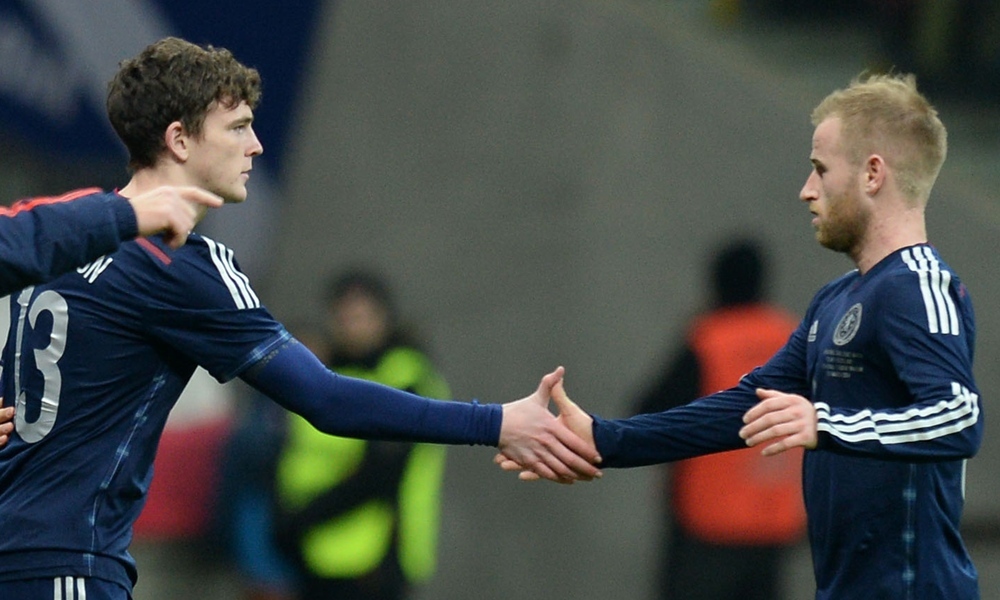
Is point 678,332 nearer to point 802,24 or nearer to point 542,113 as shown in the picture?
point 542,113

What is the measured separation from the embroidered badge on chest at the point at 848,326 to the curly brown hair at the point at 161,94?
4.97 feet

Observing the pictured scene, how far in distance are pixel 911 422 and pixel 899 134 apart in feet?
2.52

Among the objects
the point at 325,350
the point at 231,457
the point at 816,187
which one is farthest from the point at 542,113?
the point at 816,187

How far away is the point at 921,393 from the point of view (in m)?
3.40

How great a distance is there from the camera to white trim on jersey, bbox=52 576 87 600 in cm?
340

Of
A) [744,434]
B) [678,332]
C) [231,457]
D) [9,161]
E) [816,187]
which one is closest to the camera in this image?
[744,434]

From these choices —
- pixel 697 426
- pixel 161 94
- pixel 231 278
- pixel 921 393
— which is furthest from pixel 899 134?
pixel 161 94

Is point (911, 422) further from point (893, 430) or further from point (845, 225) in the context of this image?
point (845, 225)

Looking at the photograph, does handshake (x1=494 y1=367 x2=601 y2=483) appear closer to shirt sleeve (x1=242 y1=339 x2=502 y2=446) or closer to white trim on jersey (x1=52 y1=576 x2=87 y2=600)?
shirt sleeve (x1=242 y1=339 x2=502 y2=446)

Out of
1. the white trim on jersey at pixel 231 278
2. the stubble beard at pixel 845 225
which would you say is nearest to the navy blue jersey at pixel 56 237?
the white trim on jersey at pixel 231 278

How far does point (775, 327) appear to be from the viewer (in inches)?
282

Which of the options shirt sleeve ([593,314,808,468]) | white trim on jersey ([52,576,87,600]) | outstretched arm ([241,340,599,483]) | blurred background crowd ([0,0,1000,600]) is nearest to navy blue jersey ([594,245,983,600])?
shirt sleeve ([593,314,808,468])

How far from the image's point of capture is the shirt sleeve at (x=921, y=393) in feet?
11.1

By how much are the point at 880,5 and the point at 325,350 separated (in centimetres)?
387
